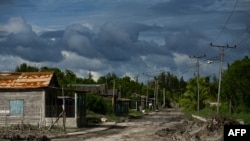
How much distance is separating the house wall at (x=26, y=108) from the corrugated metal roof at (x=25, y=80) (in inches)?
27.1

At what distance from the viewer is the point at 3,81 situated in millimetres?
44969

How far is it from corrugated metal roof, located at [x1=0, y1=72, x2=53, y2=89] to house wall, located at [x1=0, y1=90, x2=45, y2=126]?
2.26ft

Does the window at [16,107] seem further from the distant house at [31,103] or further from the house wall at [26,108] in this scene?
the house wall at [26,108]

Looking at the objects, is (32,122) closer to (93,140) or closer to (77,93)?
(77,93)

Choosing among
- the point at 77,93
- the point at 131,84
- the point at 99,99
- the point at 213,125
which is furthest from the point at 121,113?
the point at 131,84

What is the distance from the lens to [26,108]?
141 ft

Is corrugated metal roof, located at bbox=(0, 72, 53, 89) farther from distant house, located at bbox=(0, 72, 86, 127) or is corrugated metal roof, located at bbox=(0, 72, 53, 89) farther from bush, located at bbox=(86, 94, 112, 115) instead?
bush, located at bbox=(86, 94, 112, 115)

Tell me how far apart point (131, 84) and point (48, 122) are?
104557 mm

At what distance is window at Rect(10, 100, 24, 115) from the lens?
43250 mm

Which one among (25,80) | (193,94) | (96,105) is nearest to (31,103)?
(25,80)

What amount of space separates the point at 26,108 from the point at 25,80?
113 inches

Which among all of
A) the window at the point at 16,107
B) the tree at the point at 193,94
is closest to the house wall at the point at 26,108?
the window at the point at 16,107

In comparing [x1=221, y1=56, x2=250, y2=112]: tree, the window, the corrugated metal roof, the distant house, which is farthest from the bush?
the window

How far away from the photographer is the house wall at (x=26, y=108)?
140 feet
